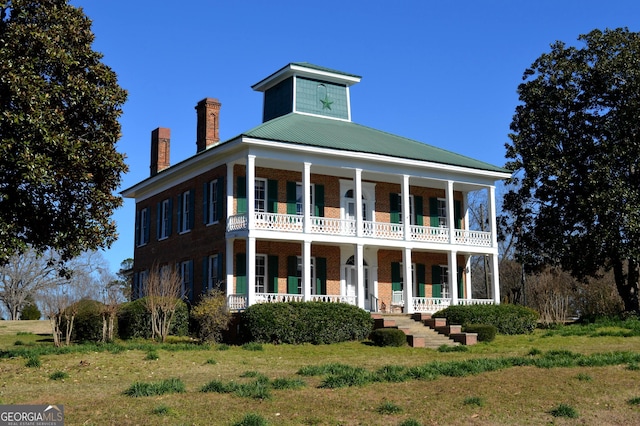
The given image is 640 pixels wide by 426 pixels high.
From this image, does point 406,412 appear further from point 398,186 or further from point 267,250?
point 398,186

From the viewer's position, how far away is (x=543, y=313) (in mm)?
31672

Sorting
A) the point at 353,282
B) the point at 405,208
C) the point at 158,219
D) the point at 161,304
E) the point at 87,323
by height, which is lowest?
the point at 87,323

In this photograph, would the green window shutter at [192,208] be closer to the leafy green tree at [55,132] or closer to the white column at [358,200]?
the white column at [358,200]

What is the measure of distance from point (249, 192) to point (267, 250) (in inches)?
131

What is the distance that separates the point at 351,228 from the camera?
30.0 meters

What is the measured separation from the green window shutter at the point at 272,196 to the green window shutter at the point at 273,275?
6.20 ft

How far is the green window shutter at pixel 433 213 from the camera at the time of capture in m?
33.7

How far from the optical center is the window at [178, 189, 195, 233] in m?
31.6

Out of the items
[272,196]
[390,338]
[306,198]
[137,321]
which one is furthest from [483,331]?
[137,321]

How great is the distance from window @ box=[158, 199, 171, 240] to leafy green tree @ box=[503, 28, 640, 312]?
15.5 m

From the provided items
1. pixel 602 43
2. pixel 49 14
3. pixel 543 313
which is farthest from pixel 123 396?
pixel 602 43

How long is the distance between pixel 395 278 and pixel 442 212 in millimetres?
4278

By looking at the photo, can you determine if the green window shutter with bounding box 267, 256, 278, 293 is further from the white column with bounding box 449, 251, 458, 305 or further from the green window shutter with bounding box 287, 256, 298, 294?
the white column with bounding box 449, 251, 458, 305

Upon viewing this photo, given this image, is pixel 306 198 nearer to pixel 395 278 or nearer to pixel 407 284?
pixel 407 284
